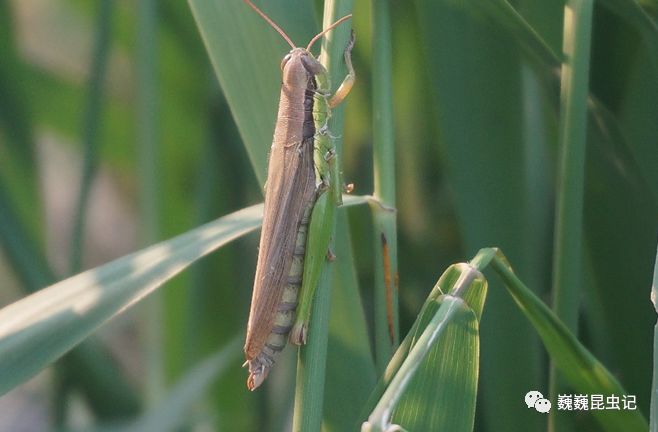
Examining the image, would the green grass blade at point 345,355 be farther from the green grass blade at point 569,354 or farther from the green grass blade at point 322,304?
the green grass blade at point 569,354

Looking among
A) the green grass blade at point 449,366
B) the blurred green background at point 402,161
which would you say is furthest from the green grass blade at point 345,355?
the green grass blade at point 449,366

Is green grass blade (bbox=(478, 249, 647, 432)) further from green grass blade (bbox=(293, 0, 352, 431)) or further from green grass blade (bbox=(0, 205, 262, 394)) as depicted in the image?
green grass blade (bbox=(0, 205, 262, 394))

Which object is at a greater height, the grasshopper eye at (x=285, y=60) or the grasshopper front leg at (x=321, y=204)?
the grasshopper eye at (x=285, y=60)

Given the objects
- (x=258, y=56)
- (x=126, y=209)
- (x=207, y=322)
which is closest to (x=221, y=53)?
(x=258, y=56)

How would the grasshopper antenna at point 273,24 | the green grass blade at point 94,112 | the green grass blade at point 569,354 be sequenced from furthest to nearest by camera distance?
the green grass blade at point 94,112 < the grasshopper antenna at point 273,24 < the green grass blade at point 569,354

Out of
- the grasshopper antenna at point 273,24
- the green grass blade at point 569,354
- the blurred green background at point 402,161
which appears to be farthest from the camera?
the blurred green background at point 402,161

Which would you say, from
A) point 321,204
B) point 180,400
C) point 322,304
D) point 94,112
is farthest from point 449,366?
point 94,112

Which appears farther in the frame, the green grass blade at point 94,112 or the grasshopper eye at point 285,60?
the green grass blade at point 94,112
